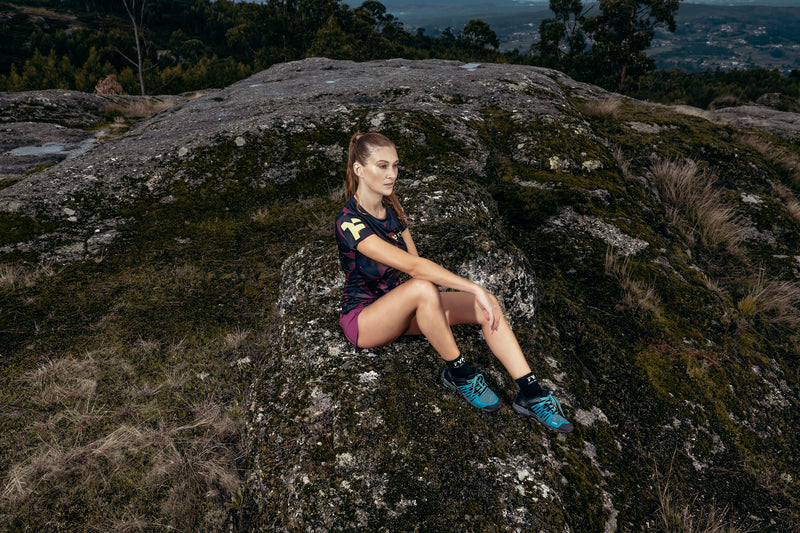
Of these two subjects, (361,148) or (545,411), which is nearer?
(545,411)

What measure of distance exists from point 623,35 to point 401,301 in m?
67.3

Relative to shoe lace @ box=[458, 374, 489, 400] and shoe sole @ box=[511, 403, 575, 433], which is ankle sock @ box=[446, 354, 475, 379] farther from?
shoe sole @ box=[511, 403, 575, 433]

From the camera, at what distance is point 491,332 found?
3547mm

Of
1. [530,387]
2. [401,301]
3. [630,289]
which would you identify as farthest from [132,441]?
[630,289]

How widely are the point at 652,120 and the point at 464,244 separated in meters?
10.4

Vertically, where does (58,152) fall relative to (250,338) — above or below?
above

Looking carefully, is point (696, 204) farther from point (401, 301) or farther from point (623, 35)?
point (623, 35)

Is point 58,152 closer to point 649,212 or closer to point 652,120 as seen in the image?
point 649,212

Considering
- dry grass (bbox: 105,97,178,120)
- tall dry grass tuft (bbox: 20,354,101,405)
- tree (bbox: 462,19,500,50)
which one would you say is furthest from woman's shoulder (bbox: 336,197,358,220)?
tree (bbox: 462,19,500,50)

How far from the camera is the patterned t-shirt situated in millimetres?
3584

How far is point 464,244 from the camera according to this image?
186 inches

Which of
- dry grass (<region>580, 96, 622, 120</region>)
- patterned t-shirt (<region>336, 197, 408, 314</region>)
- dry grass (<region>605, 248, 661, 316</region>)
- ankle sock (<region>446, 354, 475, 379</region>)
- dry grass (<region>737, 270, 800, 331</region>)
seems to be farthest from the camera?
dry grass (<region>580, 96, 622, 120</region>)

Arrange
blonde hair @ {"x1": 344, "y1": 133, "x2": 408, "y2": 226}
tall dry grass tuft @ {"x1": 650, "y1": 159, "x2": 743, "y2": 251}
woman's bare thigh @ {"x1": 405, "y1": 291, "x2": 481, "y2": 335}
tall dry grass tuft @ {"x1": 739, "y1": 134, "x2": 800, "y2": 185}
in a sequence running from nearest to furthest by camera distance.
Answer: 1. blonde hair @ {"x1": 344, "y1": 133, "x2": 408, "y2": 226}
2. woman's bare thigh @ {"x1": 405, "y1": 291, "x2": 481, "y2": 335}
3. tall dry grass tuft @ {"x1": 650, "y1": 159, "x2": 743, "y2": 251}
4. tall dry grass tuft @ {"x1": 739, "y1": 134, "x2": 800, "y2": 185}

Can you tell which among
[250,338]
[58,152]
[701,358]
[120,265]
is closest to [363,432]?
[250,338]
